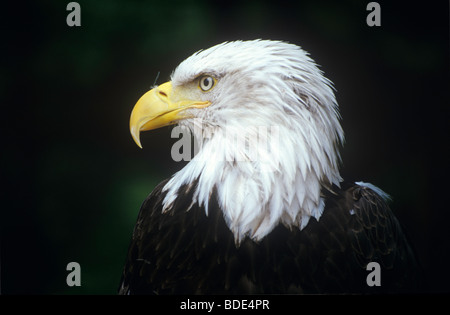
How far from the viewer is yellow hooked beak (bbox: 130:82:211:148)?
1530mm

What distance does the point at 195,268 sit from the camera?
146 cm

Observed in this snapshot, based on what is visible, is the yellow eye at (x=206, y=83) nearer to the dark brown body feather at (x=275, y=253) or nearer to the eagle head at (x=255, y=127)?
the eagle head at (x=255, y=127)

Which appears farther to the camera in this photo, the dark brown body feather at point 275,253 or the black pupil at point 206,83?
the black pupil at point 206,83

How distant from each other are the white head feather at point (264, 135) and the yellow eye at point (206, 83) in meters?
0.02

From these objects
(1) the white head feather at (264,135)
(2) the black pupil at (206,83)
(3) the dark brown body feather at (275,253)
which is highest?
(2) the black pupil at (206,83)

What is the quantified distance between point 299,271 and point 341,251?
0.15 metres

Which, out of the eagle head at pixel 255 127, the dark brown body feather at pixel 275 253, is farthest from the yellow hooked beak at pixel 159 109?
the dark brown body feather at pixel 275 253

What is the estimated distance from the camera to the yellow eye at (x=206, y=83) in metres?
1.53

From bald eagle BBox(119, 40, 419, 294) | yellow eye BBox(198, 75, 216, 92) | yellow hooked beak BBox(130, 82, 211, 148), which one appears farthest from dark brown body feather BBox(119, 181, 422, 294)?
yellow eye BBox(198, 75, 216, 92)

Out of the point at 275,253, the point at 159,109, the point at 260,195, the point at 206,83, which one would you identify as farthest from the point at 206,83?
the point at 275,253

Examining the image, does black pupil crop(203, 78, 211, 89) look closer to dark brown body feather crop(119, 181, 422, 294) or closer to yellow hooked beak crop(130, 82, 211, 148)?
yellow hooked beak crop(130, 82, 211, 148)

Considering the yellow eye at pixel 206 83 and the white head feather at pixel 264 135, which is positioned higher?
the yellow eye at pixel 206 83
